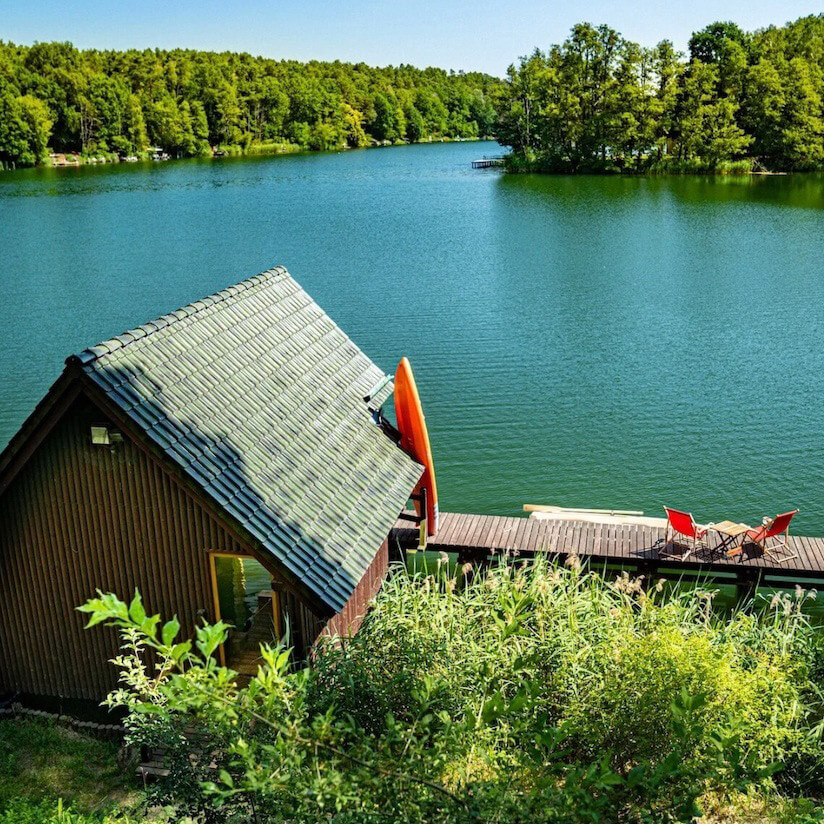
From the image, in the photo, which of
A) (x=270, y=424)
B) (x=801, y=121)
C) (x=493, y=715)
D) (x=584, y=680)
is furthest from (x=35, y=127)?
(x=493, y=715)

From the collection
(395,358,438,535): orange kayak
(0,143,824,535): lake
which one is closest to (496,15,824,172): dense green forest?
(0,143,824,535): lake

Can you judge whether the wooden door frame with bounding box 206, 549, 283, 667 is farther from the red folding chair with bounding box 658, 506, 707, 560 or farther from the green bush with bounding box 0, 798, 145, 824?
the red folding chair with bounding box 658, 506, 707, 560

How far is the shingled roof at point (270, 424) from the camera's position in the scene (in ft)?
29.1

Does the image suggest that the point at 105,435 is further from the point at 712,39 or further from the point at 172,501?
the point at 712,39

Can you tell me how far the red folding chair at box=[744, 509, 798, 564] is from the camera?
12.6m

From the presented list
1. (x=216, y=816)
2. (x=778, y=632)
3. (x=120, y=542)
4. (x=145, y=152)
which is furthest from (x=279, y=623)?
(x=145, y=152)

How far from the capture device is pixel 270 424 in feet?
33.4

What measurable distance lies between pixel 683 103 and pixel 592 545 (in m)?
64.6

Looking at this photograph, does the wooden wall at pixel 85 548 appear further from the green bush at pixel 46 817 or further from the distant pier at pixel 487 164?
the distant pier at pixel 487 164

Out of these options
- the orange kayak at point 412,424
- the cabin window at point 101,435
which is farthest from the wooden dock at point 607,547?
the cabin window at point 101,435

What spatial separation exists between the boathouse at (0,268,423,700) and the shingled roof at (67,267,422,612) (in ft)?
0.06

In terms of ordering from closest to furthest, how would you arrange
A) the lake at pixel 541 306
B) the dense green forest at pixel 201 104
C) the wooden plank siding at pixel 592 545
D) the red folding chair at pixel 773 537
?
1. the red folding chair at pixel 773 537
2. the wooden plank siding at pixel 592 545
3. the lake at pixel 541 306
4. the dense green forest at pixel 201 104

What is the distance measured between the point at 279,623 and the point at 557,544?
550 cm

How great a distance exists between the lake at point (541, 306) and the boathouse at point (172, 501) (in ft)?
24.8
